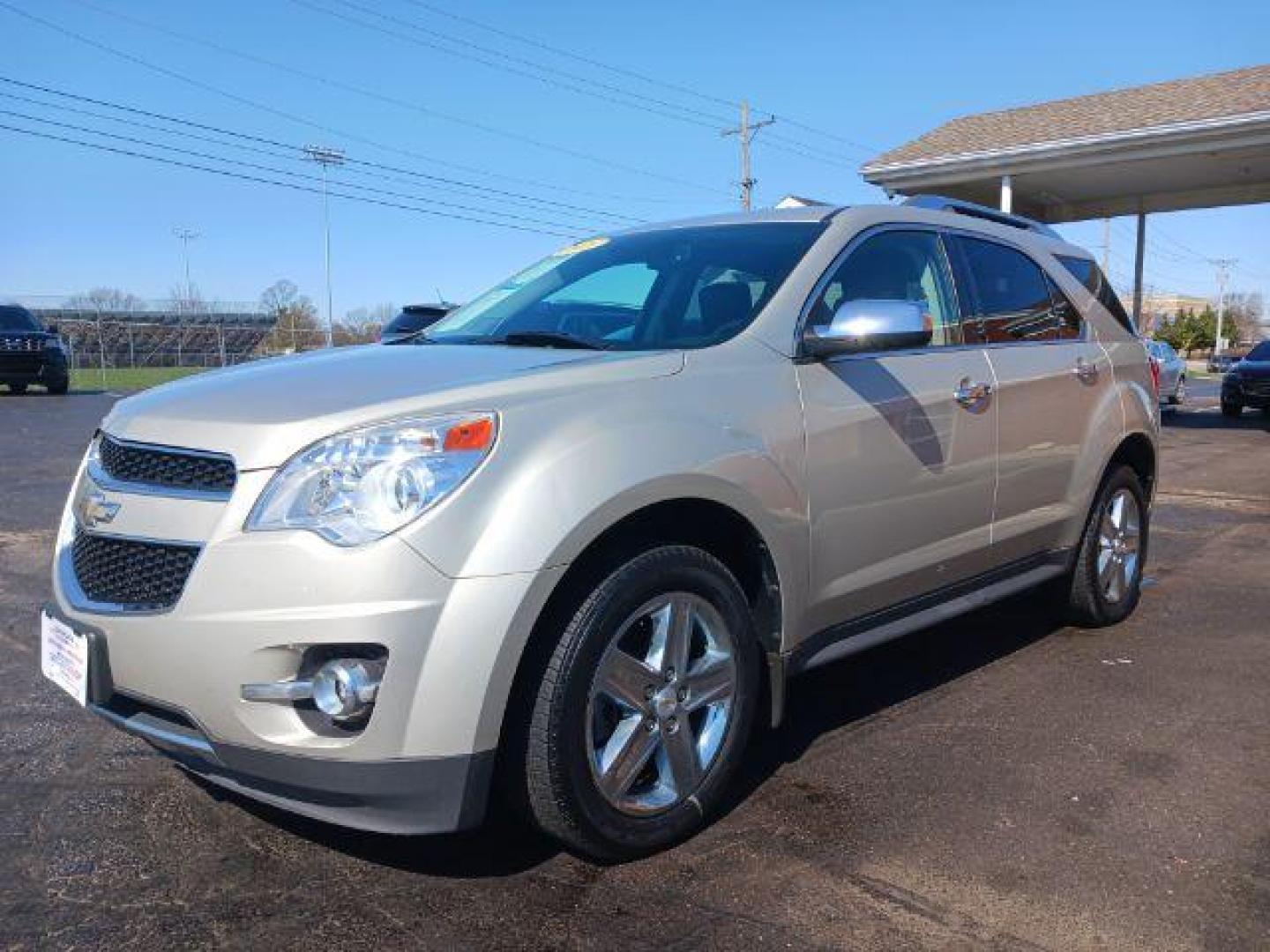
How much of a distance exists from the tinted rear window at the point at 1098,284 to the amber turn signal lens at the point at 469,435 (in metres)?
3.45

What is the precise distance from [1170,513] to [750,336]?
22.3ft

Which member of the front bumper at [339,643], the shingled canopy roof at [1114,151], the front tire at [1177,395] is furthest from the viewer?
the front tire at [1177,395]

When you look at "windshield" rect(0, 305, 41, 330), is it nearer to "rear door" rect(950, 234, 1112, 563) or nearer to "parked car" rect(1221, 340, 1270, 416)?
"rear door" rect(950, 234, 1112, 563)

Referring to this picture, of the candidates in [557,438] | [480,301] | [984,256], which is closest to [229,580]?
[557,438]

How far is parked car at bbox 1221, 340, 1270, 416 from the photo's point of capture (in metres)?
19.5

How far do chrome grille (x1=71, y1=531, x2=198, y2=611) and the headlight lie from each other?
0.82ft

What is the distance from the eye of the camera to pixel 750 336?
320cm

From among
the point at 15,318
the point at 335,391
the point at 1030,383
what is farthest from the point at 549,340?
the point at 15,318

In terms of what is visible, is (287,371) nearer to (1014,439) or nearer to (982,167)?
(1014,439)

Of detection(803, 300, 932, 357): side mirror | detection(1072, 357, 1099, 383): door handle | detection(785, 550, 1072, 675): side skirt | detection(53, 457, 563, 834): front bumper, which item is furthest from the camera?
detection(1072, 357, 1099, 383): door handle

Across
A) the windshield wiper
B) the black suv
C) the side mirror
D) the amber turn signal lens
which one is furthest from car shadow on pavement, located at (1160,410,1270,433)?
the black suv

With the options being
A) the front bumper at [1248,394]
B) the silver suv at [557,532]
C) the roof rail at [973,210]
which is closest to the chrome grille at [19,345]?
the silver suv at [557,532]

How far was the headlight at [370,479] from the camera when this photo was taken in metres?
2.38

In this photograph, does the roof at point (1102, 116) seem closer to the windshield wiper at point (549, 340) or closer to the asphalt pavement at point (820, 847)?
the asphalt pavement at point (820, 847)
